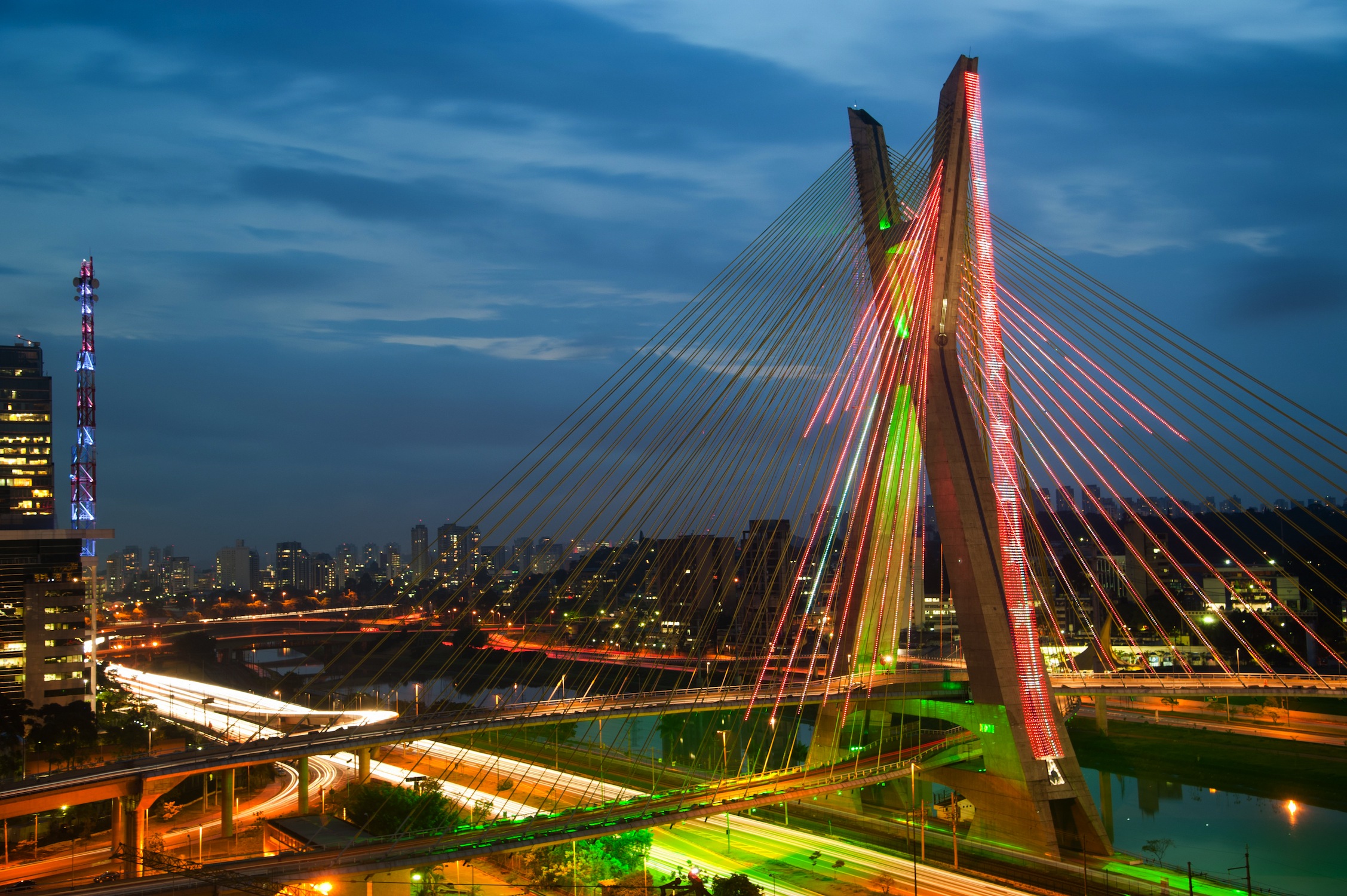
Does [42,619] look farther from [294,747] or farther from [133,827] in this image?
A: [294,747]

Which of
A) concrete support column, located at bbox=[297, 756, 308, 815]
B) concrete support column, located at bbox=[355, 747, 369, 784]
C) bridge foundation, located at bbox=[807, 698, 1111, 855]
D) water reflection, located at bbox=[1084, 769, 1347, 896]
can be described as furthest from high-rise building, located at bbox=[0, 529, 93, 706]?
water reflection, located at bbox=[1084, 769, 1347, 896]

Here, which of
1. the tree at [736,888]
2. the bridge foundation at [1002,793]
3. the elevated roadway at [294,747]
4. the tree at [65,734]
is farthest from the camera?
the tree at [65,734]

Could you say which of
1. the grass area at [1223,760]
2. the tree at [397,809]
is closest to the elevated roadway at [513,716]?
the tree at [397,809]

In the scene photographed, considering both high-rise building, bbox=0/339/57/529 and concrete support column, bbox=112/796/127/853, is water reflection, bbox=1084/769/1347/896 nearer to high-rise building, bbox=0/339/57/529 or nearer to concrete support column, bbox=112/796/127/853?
concrete support column, bbox=112/796/127/853

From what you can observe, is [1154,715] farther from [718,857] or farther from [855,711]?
[718,857]

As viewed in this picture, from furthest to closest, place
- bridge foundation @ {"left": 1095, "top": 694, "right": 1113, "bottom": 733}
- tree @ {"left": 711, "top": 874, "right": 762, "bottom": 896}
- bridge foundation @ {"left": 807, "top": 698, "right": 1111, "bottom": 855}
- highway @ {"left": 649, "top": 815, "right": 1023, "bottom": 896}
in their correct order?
bridge foundation @ {"left": 1095, "top": 694, "right": 1113, "bottom": 733} < bridge foundation @ {"left": 807, "top": 698, "right": 1111, "bottom": 855} < highway @ {"left": 649, "top": 815, "right": 1023, "bottom": 896} < tree @ {"left": 711, "top": 874, "right": 762, "bottom": 896}

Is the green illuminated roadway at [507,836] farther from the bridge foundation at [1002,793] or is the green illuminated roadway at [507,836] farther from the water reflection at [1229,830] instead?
the water reflection at [1229,830]

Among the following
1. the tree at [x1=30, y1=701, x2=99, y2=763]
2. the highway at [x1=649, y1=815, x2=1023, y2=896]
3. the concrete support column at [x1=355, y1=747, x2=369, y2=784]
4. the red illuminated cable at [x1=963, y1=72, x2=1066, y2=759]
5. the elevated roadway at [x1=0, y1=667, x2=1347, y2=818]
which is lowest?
the highway at [x1=649, y1=815, x2=1023, y2=896]
